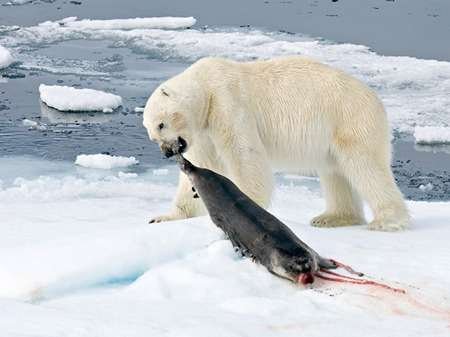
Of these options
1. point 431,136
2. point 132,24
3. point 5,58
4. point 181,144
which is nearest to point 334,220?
point 181,144

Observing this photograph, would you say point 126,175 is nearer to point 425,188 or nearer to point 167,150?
point 425,188

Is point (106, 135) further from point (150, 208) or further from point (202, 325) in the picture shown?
point (202, 325)

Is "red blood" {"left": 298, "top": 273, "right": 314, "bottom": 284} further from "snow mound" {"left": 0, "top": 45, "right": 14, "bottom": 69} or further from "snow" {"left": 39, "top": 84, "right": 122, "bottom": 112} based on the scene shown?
"snow mound" {"left": 0, "top": 45, "right": 14, "bottom": 69}

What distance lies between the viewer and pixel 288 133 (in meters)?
5.56

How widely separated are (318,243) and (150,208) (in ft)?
9.42

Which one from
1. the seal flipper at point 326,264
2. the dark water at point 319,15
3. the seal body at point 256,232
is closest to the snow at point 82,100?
the dark water at point 319,15

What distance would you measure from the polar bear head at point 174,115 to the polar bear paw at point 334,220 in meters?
1.05

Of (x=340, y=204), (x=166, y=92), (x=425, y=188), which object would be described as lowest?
(x=425, y=188)

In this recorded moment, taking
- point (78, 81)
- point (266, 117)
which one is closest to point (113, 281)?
point (266, 117)

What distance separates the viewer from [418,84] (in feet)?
36.8

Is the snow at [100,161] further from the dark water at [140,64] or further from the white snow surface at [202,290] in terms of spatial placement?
the white snow surface at [202,290]

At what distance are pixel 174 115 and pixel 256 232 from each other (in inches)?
57.4

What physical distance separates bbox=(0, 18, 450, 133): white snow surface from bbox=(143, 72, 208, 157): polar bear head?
481 cm

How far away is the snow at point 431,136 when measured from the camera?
907 cm
